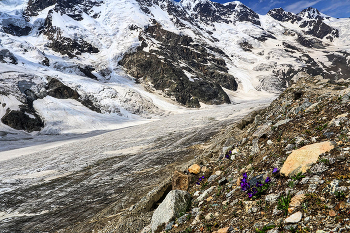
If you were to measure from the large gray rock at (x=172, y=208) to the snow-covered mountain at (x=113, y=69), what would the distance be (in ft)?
236

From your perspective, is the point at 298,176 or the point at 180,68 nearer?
the point at 298,176

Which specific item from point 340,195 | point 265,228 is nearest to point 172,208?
point 265,228

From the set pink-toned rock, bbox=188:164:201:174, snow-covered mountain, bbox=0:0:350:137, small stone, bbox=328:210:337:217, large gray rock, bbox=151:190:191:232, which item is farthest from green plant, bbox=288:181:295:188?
snow-covered mountain, bbox=0:0:350:137

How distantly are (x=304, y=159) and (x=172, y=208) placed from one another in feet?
11.7

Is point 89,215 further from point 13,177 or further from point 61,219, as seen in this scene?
point 13,177

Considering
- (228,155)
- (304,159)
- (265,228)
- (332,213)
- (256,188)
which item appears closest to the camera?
(332,213)

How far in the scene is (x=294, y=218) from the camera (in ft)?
10.7

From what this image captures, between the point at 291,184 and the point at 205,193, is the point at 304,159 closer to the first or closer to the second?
the point at 291,184

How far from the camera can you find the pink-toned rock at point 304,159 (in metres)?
4.21

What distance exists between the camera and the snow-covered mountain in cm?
8269

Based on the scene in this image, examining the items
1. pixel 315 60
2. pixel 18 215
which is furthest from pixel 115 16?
pixel 18 215

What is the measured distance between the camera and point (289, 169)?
4414 mm

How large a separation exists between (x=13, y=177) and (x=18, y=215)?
35.5 feet

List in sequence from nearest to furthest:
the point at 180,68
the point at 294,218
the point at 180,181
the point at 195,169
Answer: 1. the point at 294,218
2. the point at 180,181
3. the point at 195,169
4. the point at 180,68
